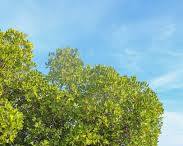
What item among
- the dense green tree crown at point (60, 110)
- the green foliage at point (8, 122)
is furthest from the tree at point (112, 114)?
the green foliage at point (8, 122)

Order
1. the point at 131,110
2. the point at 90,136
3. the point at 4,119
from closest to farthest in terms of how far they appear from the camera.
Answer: the point at 4,119, the point at 90,136, the point at 131,110

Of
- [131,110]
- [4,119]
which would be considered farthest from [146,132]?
[4,119]

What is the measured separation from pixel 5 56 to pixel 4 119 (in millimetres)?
8431

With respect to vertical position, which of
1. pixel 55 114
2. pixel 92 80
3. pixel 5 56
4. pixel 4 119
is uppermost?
pixel 92 80

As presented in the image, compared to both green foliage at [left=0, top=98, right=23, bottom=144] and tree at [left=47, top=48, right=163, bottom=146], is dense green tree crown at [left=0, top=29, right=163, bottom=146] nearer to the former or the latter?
tree at [left=47, top=48, right=163, bottom=146]

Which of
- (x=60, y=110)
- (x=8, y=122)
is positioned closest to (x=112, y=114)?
(x=60, y=110)

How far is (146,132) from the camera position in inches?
2251

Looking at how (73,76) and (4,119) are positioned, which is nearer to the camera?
(4,119)

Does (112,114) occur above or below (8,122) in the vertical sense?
above

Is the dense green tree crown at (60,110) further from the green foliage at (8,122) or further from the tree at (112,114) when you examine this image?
the green foliage at (8,122)

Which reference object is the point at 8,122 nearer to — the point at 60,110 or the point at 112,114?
the point at 60,110

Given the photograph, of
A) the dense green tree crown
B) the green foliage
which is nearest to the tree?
the dense green tree crown

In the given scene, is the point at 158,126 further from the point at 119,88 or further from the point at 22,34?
the point at 22,34

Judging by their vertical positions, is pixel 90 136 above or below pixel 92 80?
below
